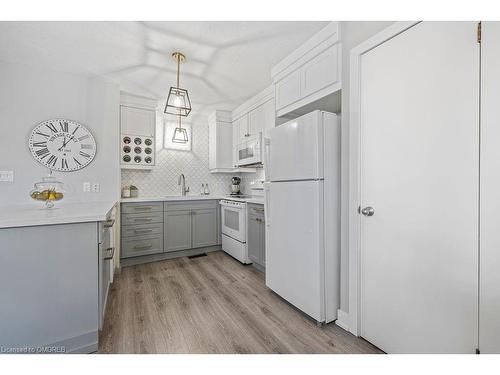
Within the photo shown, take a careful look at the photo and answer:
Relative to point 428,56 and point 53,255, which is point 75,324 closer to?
point 53,255

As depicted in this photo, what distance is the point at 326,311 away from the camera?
5.92 ft

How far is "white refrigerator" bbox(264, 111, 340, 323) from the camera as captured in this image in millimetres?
1794

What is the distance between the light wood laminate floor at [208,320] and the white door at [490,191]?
70cm

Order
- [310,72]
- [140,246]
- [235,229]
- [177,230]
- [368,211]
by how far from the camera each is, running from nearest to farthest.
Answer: [368,211] → [310,72] → [140,246] → [235,229] → [177,230]

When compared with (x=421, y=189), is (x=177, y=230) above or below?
below

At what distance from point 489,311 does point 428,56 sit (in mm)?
1345

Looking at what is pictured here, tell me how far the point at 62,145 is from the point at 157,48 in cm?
159

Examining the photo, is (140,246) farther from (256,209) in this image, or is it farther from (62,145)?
(256,209)

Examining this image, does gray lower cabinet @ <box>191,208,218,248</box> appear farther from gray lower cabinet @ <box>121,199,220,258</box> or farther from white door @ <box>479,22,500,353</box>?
white door @ <box>479,22,500,353</box>

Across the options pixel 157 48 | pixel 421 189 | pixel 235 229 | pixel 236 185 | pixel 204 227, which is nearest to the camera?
pixel 421 189

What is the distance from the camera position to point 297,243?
198 centimetres

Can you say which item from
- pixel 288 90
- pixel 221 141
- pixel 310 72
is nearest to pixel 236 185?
pixel 221 141

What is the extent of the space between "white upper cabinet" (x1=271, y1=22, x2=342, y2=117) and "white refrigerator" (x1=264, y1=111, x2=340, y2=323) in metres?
0.32

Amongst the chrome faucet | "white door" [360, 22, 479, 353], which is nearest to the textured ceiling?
"white door" [360, 22, 479, 353]
